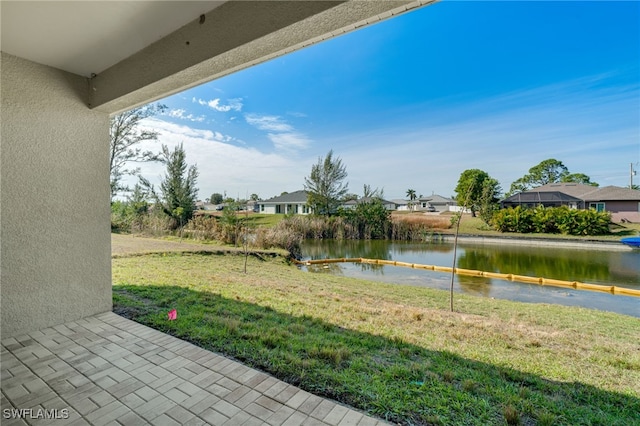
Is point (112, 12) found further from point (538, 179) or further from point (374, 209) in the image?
point (538, 179)

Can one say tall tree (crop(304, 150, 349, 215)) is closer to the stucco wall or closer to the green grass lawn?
the green grass lawn

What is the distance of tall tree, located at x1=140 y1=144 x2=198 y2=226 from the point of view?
15398 mm

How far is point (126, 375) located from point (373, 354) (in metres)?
1.77

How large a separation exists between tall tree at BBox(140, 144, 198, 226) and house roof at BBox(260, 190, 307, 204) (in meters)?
13.6

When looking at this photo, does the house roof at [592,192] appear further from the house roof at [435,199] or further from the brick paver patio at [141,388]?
the brick paver patio at [141,388]

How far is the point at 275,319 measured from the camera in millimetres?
2947

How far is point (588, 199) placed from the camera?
20.8 meters

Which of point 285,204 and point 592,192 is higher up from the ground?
point 592,192

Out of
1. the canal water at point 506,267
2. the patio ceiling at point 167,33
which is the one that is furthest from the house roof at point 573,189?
the patio ceiling at point 167,33

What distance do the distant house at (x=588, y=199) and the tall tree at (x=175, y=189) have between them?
2413 centimetres

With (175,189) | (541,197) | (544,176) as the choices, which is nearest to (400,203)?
(544,176)

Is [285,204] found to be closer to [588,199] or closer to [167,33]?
[588,199]

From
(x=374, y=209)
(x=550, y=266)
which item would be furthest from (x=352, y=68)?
(x=550, y=266)

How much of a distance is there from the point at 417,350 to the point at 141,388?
6.72 feet
